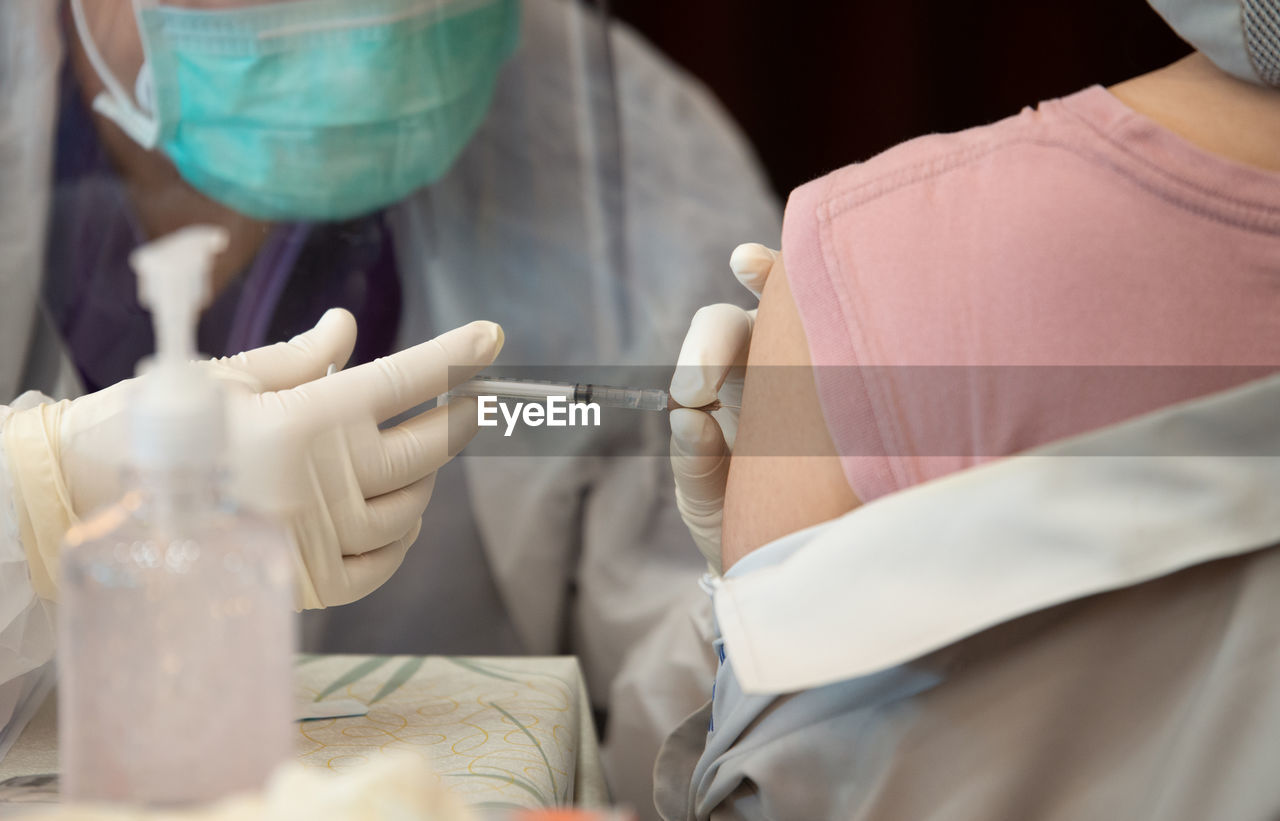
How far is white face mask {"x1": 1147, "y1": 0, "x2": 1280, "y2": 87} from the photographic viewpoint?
22.7 inches

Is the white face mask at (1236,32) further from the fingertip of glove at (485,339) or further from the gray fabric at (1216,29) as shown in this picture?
the fingertip of glove at (485,339)

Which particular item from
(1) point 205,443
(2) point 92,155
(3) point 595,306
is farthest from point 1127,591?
(2) point 92,155

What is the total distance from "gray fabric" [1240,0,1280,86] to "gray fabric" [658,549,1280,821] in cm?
29

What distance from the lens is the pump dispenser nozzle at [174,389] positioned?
0.38 metres

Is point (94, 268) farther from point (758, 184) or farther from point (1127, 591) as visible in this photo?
point (1127, 591)

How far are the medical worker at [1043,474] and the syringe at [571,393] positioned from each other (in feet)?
0.91

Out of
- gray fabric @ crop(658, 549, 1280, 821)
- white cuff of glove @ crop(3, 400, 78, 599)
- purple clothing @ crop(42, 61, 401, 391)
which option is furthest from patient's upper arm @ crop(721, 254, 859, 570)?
purple clothing @ crop(42, 61, 401, 391)

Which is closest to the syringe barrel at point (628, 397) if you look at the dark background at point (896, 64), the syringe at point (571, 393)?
the syringe at point (571, 393)

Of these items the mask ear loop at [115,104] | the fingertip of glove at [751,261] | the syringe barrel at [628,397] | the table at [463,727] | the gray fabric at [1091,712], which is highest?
the mask ear loop at [115,104]

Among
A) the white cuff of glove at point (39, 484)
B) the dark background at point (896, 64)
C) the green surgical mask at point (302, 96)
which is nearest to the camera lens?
the white cuff of glove at point (39, 484)

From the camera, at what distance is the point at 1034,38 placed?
6.11 ft

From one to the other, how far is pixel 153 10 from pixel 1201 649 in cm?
127

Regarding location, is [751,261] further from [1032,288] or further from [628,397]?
[1032,288]

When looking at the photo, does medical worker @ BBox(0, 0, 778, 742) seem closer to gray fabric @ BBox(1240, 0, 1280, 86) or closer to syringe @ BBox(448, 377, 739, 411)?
syringe @ BBox(448, 377, 739, 411)
